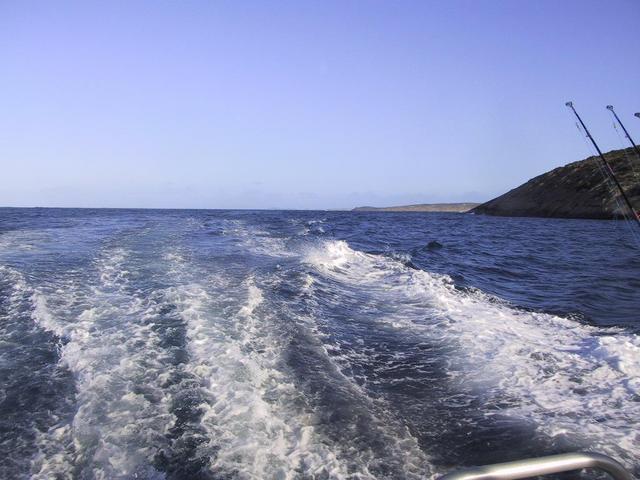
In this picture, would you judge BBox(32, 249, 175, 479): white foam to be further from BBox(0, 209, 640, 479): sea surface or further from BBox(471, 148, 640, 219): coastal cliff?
BBox(471, 148, 640, 219): coastal cliff

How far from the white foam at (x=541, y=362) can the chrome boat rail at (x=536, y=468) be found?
8.21 feet

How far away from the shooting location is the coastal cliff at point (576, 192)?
4366 cm

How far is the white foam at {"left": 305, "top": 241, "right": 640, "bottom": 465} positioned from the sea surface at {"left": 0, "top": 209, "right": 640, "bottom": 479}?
0.10 feet

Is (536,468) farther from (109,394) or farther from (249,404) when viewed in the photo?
(109,394)

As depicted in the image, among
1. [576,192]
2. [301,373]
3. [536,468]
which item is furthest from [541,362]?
[576,192]

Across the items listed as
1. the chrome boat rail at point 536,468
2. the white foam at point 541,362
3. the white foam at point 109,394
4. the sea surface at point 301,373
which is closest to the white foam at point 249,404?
the sea surface at point 301,373

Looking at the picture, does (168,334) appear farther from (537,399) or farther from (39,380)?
(537,399)

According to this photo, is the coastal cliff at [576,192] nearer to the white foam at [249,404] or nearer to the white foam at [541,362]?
the white foam at [541,362]

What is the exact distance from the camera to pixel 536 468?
1.88m

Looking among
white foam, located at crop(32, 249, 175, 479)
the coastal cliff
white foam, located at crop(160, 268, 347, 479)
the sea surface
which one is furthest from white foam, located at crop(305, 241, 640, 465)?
the coastal cliff

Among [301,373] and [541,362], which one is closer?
[301,373]

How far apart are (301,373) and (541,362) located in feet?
11.3

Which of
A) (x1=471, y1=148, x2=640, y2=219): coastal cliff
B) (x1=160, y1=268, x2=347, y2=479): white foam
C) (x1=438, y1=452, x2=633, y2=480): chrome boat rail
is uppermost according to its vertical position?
(x1=471, y1=148, x2=640, y2=219): coastal cliff

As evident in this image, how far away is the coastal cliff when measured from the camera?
143 feet
